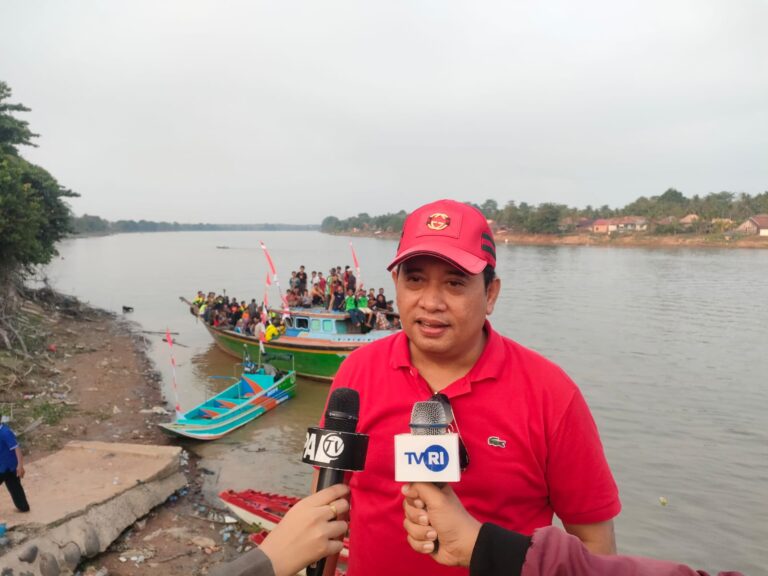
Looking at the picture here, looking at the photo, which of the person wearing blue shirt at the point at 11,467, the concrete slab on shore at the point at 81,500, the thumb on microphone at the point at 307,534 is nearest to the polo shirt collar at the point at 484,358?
the thumb on microphone at the point at 307,534

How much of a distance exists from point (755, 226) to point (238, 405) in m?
78.6

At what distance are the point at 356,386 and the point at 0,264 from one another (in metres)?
20.7

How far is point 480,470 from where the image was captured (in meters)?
1.71

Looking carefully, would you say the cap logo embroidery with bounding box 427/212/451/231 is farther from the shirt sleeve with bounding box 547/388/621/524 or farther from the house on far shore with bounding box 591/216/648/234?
the house on far shore with bounding box 591/216/648/234

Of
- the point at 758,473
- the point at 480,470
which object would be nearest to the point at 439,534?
the point at 480,470

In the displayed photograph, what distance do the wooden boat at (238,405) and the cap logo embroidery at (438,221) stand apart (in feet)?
34.8

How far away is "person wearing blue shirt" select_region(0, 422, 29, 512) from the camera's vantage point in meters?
6.07

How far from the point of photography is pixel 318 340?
1556 centimetres

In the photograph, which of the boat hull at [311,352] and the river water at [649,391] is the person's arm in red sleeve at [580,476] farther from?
the boat hull at [311,352]

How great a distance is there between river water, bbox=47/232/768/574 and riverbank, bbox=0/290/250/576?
50.3 inches

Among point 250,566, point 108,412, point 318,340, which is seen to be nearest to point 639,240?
point 318,340

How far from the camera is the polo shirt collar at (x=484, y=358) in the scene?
182 cm

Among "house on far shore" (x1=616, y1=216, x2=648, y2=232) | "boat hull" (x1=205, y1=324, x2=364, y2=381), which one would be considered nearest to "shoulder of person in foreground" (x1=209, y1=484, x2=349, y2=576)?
"boat hull" (x1=205, y1=324, x2=364, y2=381)

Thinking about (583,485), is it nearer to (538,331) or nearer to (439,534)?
(439,534)
